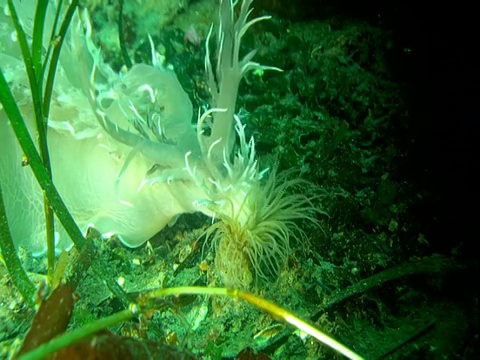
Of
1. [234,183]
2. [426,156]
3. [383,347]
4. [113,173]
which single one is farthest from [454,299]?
[113,173]

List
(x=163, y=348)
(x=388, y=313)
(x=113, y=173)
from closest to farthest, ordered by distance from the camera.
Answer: (x=163, y=348) → (x=388, y=313) → (x=113, y=173)

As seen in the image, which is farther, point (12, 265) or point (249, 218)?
point (249, 218)

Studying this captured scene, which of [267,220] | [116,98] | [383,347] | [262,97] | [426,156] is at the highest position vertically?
[116,98]

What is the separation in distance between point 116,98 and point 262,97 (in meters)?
0.92

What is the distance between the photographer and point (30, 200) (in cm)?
250

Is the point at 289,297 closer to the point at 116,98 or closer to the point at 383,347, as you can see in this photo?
the point at 383,347

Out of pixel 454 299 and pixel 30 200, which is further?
pixel 30 200

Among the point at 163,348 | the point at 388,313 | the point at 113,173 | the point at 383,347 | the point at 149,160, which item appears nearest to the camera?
the point at 163,348

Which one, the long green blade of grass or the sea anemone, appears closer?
the long green blade of grass

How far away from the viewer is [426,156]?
207 cm

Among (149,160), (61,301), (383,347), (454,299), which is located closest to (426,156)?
(454,299)

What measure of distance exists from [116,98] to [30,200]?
1055 mm

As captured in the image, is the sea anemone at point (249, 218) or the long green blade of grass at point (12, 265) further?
the sea anemone at point (249, 218)

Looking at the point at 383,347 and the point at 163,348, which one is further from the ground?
the point at 163,348
